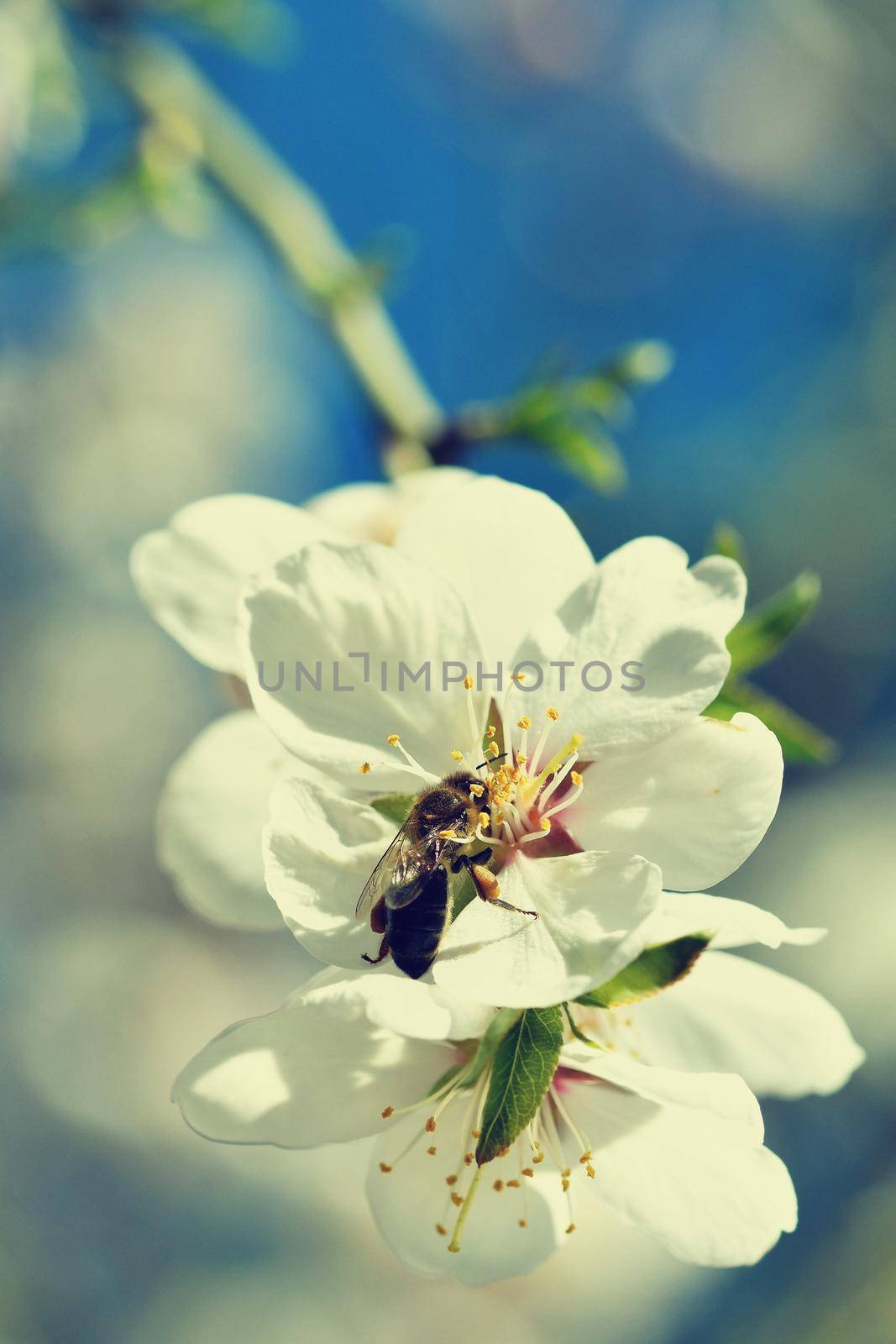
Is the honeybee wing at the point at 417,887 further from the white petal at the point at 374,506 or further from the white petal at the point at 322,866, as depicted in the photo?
the white petal at the point at 374,506

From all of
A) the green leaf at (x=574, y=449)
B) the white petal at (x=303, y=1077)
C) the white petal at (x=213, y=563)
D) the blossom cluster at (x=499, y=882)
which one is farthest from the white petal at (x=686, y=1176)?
the green leaf at (x=574, y=449)

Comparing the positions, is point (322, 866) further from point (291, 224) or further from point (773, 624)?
point (291, 224)

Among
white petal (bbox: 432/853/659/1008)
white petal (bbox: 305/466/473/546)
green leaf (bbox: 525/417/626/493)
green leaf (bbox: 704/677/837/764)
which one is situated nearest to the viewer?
white petal (bbox: 432/853/659/1008)

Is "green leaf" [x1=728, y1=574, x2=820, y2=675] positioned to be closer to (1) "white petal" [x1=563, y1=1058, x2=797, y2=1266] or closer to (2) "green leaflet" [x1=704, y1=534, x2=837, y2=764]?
(2) "green leaflet" [x1=704, y1=534, x2=837, y2=764]

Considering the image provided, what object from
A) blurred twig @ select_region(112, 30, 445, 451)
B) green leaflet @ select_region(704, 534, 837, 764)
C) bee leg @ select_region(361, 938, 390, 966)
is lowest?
bee leg @ select_region(361, 938, 390, 966)

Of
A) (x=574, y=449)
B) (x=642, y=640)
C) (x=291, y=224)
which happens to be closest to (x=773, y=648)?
(x=642, y=640)

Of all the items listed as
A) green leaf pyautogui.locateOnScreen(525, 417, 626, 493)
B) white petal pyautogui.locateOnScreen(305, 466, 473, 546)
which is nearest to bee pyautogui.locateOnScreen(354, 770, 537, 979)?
white petal pyautogui.locateOnScreen(305, 466, 473, 546)
